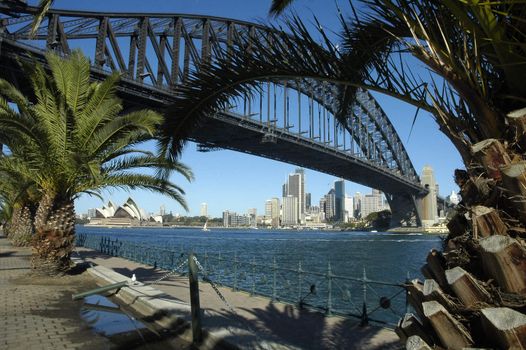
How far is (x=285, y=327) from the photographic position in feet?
26.1

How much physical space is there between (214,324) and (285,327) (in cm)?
128

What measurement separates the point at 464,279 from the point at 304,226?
170 meters

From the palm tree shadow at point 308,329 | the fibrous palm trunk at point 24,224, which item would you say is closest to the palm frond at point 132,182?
the palm tree shadow at point 308,329

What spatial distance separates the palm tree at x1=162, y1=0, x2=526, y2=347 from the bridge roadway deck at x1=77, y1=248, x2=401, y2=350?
3.71m

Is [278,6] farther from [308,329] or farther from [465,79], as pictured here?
[308,329]

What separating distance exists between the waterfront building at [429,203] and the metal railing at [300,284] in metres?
65.3

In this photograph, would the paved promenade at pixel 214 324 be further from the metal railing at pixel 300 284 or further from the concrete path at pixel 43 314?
Answer: the metal railing at pixel 300 284

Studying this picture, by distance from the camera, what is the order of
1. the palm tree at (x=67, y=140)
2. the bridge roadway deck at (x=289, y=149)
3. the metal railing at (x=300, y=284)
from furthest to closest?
the bridge roadway deck at (x=289, y=149) → the palm tree at (x=67, y=140) → the metal railing at (x=300, y=284)

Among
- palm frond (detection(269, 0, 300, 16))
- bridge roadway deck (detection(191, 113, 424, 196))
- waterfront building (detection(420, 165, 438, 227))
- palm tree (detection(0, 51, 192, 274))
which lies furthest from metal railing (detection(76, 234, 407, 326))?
waterfront building (detection(420, 165, 438, 227))

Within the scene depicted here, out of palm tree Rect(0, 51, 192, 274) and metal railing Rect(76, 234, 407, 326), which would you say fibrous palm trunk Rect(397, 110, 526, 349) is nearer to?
metal railing Rect(76, 234, 407, 326)

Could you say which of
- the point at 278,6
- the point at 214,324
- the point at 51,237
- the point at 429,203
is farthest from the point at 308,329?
the point at 429,203

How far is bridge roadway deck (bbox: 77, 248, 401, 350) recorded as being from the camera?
6670 millimetres

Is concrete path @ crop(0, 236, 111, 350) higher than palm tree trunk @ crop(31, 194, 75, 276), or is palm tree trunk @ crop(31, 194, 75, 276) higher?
palm tree trunk @ crop(31, 194, 75, 276)

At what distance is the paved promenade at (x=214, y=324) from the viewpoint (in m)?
6.55
